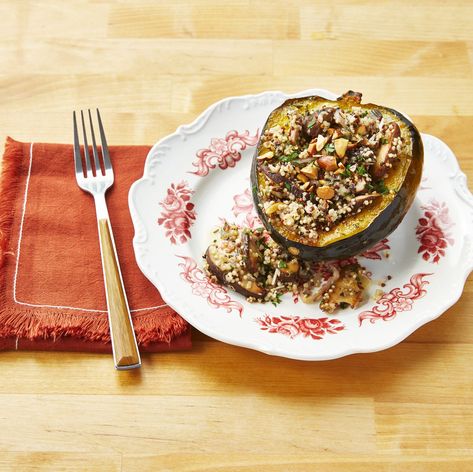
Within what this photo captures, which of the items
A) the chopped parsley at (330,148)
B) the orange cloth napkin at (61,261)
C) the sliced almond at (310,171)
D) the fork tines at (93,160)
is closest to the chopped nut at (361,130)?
the chopped parsley at (330,148)

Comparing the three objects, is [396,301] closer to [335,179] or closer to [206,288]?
[335,179]

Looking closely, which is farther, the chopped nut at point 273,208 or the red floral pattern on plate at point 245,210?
the red floral pattern on plate at point 245,210

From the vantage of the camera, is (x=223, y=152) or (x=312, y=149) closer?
(x=312, y=149)

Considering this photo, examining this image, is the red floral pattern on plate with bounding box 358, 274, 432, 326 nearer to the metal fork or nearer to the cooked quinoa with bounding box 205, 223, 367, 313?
the cooked quinoa with bounding box 205, 223, 367, 313

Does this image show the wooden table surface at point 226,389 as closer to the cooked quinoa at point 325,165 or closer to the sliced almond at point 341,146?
the cooked quinoa at point 325,165

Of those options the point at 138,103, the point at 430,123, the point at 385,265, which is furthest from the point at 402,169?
the point at 138,103

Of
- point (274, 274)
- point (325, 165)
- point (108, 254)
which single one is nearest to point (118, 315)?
point (108, 254)
